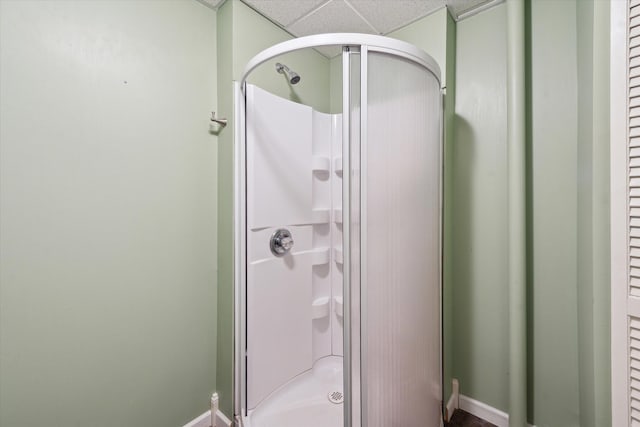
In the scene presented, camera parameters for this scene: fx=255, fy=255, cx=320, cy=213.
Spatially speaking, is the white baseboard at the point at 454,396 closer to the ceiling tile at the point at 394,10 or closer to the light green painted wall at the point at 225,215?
the light green painted wall at the point at 225,215

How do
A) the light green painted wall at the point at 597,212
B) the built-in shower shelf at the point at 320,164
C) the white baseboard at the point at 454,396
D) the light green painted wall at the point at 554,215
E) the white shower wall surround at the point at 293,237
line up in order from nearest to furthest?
the light green painted wall at the point at 597,212, the light green painted wall at the point at 554,215, the white shower wall surround at the point at 293,237, the white baseboard at the point at 454,396, the built-in shower shelf at the point at 320,164

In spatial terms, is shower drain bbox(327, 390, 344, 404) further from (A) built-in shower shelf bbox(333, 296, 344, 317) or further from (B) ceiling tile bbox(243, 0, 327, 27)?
(B) ceiling tile bbox(243, 0, 327, 27)

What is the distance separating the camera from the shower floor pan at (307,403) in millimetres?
1218

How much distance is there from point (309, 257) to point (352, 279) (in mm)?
722

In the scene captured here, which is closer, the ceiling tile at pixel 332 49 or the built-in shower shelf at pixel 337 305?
the ceiling tile at pixel 332 49

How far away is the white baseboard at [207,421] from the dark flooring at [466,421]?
115 cm

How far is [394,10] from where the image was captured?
1334mm

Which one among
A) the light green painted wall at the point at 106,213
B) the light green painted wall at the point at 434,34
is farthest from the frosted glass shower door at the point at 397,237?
the light green painted wall at the point at 106,213

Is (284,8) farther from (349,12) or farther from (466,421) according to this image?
(466,421)

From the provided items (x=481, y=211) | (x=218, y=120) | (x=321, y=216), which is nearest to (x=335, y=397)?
(x=321, y=216)

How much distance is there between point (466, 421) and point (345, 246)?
134cm

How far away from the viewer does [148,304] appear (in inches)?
44.4

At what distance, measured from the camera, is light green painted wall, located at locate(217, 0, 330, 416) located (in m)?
1.24

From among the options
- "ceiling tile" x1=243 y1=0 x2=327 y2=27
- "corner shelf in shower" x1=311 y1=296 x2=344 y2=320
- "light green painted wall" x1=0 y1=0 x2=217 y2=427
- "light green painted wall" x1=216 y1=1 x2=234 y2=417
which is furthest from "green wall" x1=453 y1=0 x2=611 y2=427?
"light green painted wall" x1=0 y1=0 x2=217 y2=427
